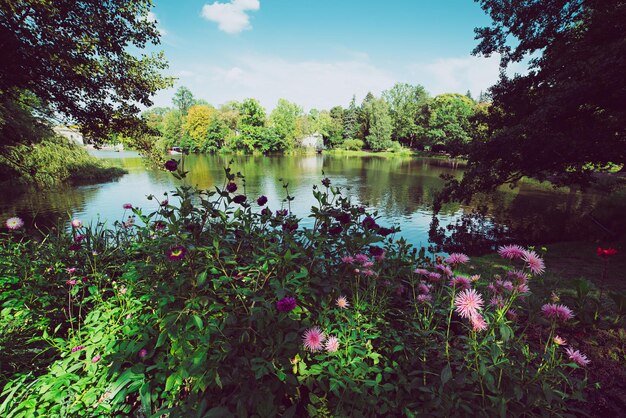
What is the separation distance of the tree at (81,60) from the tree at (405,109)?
2281 inches

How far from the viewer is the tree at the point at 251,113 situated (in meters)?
50.5

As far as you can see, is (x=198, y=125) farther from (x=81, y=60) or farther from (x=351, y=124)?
(x=81, y=60)

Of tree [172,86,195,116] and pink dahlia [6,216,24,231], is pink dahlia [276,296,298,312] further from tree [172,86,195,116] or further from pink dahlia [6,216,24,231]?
tree [172,86,195,116]

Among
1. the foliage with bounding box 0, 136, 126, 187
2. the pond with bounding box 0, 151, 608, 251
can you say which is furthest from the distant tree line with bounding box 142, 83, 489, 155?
the foliage with bounding box 0, 136, 126, 187

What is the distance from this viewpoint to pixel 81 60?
5.41 meters

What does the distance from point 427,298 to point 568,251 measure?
313 inches

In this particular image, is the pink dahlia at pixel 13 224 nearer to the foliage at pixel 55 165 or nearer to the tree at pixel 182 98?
the foliage at pixel 55 165

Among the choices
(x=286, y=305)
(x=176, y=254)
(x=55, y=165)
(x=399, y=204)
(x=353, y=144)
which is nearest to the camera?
(x=286, y=305)

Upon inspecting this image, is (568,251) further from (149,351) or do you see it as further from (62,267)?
(62,267)

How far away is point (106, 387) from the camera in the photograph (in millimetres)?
1794

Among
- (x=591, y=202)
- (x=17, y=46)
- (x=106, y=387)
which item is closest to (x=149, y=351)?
(x=106, y=387)

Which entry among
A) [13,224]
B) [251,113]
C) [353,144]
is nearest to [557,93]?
[13,224]

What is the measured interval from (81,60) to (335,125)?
63637 mm

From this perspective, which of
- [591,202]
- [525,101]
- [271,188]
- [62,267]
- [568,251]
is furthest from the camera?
[271,188]
